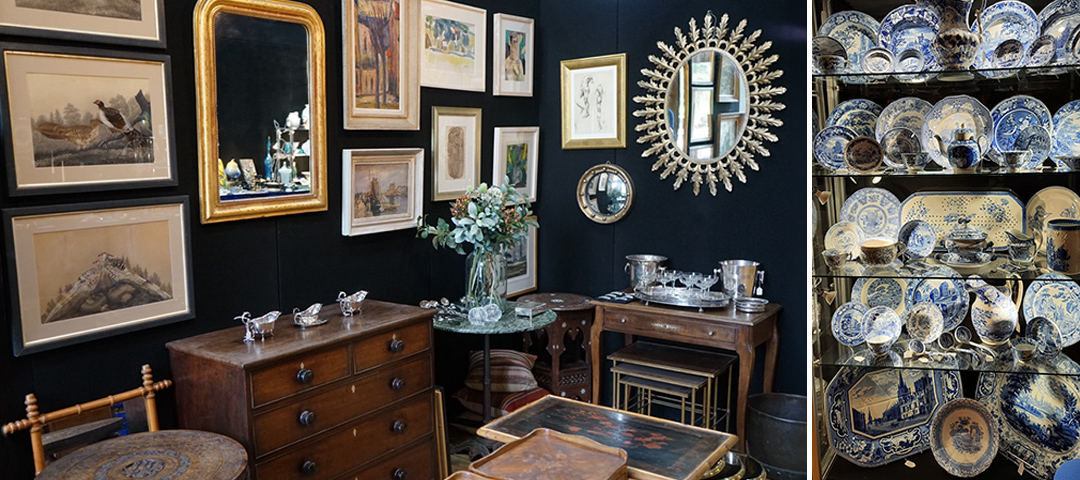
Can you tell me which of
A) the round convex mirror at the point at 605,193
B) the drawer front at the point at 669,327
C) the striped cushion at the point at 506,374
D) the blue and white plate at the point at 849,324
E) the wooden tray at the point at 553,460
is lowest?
→ the striped cushion at the point at 506,374

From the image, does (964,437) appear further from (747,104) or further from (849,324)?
(747,104)

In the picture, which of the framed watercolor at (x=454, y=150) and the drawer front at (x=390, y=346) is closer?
the drawer front at (x=390, y=346)

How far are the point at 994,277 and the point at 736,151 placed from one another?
8.20 ft

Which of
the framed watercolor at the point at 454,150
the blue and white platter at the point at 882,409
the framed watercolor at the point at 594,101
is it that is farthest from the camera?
the framed watercolor at the point at 594,101

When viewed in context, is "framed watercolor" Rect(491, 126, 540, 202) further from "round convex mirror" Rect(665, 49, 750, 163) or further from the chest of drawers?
the chest of drawers

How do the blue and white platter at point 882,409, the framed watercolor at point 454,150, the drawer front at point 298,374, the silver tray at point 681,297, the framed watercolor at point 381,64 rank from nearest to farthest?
the blue and white platter at point 882,409
the drawer front at point 298,374
the framed watercolor at point 381,64
the silver tray at point 681,297
the framed watercolor at point 454,150

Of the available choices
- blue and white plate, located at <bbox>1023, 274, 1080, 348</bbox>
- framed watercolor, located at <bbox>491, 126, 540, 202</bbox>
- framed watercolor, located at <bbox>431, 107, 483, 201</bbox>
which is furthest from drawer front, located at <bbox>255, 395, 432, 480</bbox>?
blue and white plate, located at <bbox>1023, 274, 1080, 348</bbox>

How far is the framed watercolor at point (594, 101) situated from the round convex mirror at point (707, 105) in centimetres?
38

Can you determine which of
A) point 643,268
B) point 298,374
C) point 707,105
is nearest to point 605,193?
point 643,268

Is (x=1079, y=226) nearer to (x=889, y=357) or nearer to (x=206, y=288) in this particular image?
(x=889, y=357)

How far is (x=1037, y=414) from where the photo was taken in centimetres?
257

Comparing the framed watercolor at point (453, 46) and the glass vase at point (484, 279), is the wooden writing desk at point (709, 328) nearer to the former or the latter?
the glass vase at point (484, 279)

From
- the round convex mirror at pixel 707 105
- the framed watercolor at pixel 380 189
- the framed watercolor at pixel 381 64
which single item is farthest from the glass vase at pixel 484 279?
the round convex mirror at pixel 707 105

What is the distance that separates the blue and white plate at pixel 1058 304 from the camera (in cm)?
248
